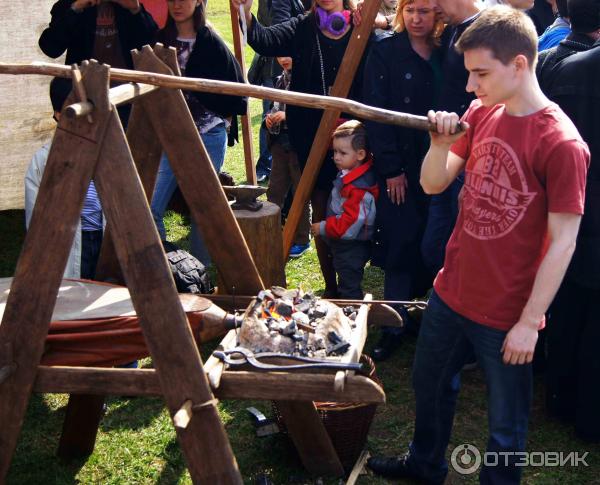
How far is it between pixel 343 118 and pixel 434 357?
8.37 feet

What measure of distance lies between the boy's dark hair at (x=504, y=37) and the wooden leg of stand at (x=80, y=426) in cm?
232

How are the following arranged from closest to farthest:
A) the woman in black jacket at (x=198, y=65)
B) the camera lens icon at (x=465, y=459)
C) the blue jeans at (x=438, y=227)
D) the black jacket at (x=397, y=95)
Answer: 1. the camera lens icon at (x=465, y=459)
2. the blue jeans at (x=438, y=227)
3. the black jacket at (x=397, y=95)
4. the woman in black jacket at (x=198, y=65)

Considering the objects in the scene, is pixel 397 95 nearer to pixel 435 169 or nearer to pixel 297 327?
pixel 435 169

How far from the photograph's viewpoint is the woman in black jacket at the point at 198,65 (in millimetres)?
5426

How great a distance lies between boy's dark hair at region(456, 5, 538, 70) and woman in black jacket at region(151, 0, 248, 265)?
8.95 feet

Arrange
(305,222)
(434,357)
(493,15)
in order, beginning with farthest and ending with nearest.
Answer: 1. (305,222)
2. (434,357)
3. (493,15)

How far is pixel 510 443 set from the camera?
317 cm

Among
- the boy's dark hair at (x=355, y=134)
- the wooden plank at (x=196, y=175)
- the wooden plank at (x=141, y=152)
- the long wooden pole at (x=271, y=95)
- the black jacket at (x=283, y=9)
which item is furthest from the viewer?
the black jacket at (x=283, y=9)

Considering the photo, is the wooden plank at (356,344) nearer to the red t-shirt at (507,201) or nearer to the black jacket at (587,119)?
the red t-shirt at (507,201)

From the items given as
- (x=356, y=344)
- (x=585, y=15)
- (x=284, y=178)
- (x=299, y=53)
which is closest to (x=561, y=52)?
(x=585, y=15)

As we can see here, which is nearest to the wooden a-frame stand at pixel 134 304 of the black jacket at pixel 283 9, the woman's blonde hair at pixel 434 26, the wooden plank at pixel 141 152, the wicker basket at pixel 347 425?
the wooden plank at pixel 141 152

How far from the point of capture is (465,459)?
4.01 metres

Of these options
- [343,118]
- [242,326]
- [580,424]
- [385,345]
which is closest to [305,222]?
[343,118]

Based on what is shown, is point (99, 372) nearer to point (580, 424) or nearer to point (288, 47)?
point (580, 424)
